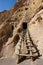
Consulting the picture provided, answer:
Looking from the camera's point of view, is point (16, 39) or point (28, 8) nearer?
point (16, 39)

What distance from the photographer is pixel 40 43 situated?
11000mm

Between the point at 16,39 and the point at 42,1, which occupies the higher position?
the point at 42,1

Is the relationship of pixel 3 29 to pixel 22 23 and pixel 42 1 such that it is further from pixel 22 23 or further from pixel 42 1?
pixel 42 1

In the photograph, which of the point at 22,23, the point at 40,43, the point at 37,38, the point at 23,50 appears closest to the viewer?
the point at 23,50

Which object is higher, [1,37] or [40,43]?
[1,37]

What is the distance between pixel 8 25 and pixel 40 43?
26.9 ft

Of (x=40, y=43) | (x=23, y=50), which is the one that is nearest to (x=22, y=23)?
(x=40, y=43)

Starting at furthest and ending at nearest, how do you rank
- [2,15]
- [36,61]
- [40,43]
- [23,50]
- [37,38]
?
[2,15]
[37,38]
[40,43]
[23,50]
[36,61]

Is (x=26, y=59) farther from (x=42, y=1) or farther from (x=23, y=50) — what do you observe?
(x=42, y=1)

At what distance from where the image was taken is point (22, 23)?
17.6m

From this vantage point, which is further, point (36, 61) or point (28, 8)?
point (28, 8)

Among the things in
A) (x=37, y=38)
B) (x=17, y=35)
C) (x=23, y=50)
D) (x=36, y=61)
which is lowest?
(x=36, y=61)

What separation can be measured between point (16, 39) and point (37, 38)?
15.8ft

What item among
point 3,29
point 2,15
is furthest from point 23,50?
point 2,15
